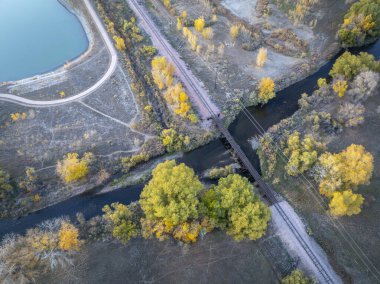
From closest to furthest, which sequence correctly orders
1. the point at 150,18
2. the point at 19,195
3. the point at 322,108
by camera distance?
the point at 19,195 → the point at 322,108 → the point at 150,18

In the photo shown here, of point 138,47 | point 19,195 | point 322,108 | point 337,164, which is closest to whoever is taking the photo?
point 337,164

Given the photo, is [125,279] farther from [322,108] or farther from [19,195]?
[322,108]

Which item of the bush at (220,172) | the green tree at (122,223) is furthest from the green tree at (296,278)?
the green tree at (122,223)

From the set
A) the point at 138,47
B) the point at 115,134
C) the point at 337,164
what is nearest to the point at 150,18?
the point at 138,47

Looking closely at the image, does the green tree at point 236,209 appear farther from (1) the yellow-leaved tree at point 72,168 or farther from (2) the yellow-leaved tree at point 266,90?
(2) the yellow-leaved tree at point 266,90

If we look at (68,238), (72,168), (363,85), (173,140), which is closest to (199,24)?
(173,140)

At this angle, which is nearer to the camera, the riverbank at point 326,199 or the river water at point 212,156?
the riverbank at point 326,199

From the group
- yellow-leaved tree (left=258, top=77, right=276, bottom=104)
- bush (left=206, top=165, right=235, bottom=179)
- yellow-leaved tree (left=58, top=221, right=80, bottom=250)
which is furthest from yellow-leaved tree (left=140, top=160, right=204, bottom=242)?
yellow-leaved tree (left=258, top=77, right=276, bottom=104)

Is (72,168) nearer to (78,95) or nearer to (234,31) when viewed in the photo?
(78,95)
